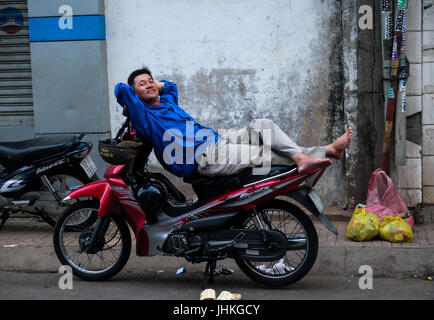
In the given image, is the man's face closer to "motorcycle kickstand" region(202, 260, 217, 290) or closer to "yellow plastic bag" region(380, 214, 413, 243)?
"motorcycle kickstand" region(202, 260, 217, 290)

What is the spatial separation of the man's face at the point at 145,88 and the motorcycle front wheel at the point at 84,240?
0.93 meters

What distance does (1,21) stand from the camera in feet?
24.9

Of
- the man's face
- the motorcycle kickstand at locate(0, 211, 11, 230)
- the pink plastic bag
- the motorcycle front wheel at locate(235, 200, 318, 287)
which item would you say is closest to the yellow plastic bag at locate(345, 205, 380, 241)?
the pink plastic bag

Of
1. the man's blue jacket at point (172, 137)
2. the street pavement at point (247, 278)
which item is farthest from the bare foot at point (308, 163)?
the street pavement at point (247, 278)

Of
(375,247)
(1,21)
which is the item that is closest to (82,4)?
(1,21)

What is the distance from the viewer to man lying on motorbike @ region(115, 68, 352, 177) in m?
4.57

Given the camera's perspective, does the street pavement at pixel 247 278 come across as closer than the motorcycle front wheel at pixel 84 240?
Yes

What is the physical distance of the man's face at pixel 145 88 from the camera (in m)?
5.02

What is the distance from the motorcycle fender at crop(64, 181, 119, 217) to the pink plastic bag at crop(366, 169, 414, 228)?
102 inches

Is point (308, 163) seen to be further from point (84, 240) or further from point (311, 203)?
point (84, 240)

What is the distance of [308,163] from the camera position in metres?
4.46

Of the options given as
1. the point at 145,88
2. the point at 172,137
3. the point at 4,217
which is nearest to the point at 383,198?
the point at 172,137

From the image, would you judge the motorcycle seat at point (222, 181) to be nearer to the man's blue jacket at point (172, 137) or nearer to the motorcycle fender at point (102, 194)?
the man's blue jacket at point (172, 137)

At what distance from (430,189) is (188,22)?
3.22m
